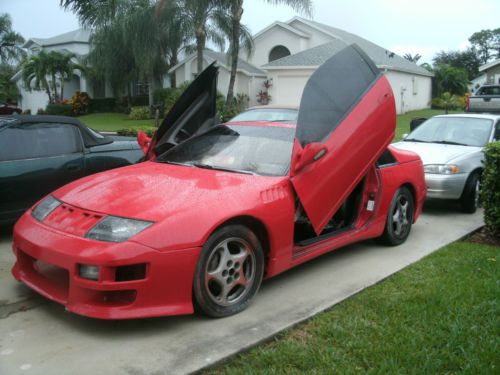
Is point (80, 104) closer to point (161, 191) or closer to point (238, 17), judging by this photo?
point (238, 17)

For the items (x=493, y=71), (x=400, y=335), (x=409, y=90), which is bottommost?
(x=400, y=335)

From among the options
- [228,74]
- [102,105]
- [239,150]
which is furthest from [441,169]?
[102,105]

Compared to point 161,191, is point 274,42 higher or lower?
higher

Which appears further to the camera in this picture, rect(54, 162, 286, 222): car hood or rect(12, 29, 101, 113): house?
rect(12, 29, 101, 113): house

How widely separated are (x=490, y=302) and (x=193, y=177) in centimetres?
250

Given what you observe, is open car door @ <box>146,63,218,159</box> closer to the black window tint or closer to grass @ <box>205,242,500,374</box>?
the black window tint

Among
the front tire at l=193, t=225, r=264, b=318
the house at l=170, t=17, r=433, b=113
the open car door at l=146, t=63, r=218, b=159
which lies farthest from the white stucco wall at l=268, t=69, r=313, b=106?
the front tire at l=193, t=225, r=264, b=318

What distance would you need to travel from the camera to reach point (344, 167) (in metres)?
4.36

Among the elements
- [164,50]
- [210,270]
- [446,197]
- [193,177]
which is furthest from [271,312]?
[164,50]

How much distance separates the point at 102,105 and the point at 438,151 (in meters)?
32.4

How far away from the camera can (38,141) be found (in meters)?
5.83

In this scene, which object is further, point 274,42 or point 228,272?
point 274,42

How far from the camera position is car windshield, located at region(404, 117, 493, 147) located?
793cm

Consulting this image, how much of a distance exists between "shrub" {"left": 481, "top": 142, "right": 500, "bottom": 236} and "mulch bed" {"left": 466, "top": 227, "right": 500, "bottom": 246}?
70mm
